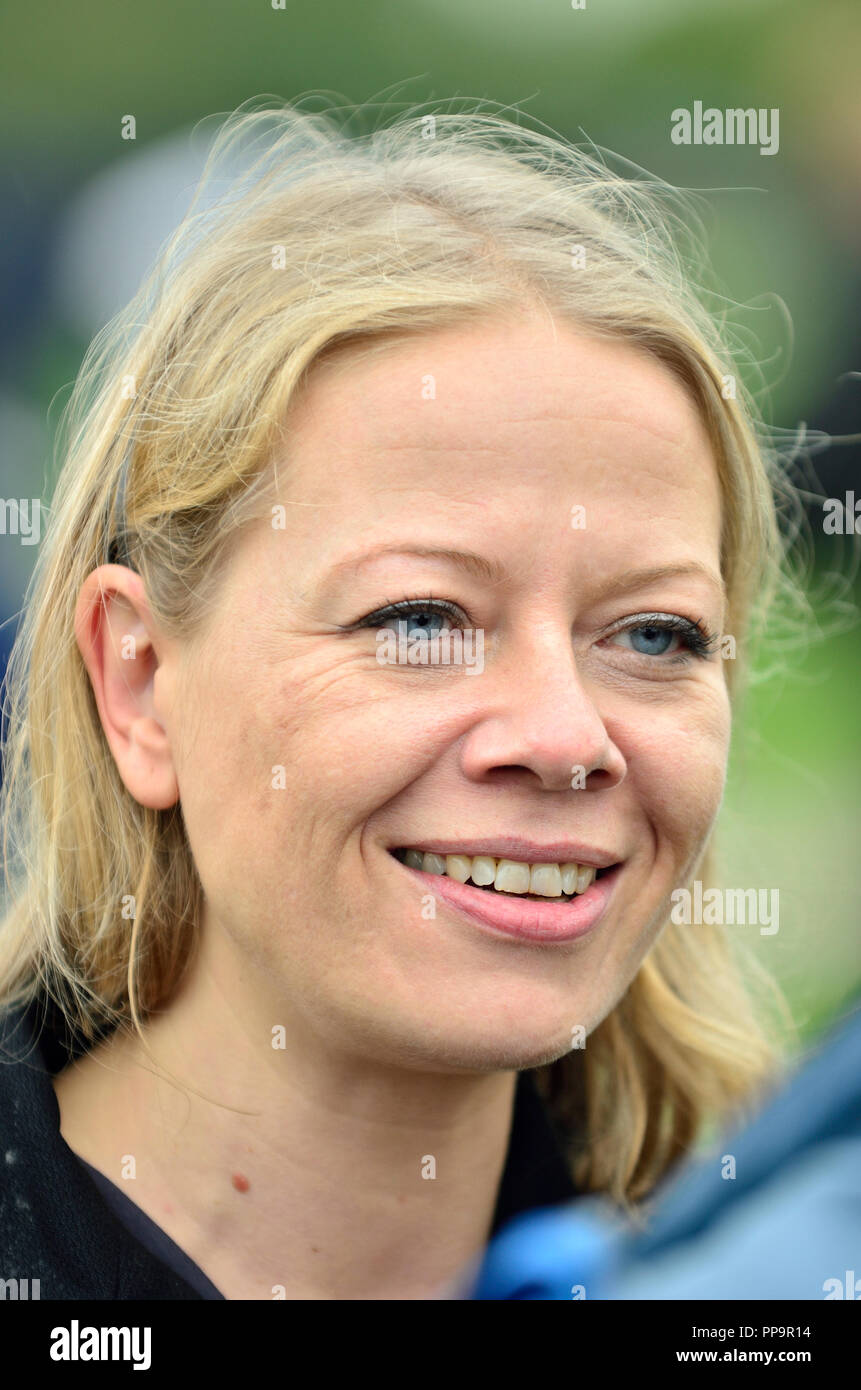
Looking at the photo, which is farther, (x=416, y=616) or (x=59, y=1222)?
(x=59, y=1222)

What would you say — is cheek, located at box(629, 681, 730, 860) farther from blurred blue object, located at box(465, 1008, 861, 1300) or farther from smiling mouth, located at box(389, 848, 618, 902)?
blurred blue object, located at box(465, 1008, 861, 1300)

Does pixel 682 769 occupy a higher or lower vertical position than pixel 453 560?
lower

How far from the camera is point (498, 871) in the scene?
175 centimetres

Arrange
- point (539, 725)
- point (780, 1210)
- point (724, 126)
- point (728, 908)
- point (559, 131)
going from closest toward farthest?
point (780, 1210) → point (539, 725) → point (559, 131) → point (724, 126) → point (728, 908)

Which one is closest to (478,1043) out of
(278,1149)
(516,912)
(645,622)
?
(516,912)

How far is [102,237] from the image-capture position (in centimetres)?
265

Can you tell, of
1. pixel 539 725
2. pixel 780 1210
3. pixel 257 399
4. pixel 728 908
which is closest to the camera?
pixel 780 1210

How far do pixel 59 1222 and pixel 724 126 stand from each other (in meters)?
2.40

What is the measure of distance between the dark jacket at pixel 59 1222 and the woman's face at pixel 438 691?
44 centimetres

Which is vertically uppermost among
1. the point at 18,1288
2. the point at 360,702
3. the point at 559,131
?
the point at 559,131

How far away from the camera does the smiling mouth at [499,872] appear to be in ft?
5.73
